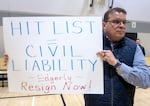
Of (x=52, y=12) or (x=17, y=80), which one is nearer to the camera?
(x=17, y=80)

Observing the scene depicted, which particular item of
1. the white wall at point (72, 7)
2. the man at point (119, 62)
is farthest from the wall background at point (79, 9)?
the man at point (119, 62)

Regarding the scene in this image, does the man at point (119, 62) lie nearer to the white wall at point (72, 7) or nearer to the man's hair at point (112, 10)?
the man's hair at point (112, 10)

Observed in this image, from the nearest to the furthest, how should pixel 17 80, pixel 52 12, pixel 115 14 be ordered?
1. pixel 115 14
2. pixel 17 80
3. pixel 52 12

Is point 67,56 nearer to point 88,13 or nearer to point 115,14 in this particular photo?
point 115,14

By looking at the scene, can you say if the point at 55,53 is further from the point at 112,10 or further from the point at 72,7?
the point at 72,7

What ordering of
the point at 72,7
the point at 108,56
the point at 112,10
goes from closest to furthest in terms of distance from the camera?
the point at 108,56 → the point at 112,10 → the point at 72,7

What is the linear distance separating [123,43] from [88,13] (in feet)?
14.7

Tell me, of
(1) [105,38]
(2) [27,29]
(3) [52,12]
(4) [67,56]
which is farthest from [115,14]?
(3) [52,12]

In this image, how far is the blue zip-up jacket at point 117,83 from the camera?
1768mm

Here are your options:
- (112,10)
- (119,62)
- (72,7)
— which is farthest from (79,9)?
(119,62)

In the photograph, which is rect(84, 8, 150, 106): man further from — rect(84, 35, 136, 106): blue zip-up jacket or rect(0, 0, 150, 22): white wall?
rect(0, 0, 150, 22): white wall

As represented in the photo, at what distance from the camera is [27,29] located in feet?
5.86

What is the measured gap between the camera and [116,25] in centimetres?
169

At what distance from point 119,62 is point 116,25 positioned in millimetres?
243
